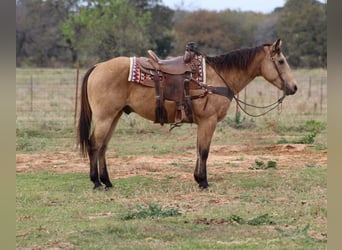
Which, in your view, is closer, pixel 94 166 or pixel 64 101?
pixel 94 166

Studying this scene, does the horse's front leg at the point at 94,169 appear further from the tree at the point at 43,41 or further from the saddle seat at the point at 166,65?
the tree at the point at 43,41

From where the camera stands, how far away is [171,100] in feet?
25.1

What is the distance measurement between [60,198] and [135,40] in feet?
40.8

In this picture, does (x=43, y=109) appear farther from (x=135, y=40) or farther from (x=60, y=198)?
(x=60, y=198)

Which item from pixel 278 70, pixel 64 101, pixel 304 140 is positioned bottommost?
pixel 304 140

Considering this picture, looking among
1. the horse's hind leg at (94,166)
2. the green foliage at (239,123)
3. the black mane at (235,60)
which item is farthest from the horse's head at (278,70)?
the green foliage at (239,123)

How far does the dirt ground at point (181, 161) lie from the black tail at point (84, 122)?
1147 millimetres

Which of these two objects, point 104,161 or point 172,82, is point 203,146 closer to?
point 172,82

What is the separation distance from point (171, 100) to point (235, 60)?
3.47 feet

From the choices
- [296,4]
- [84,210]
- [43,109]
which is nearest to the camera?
[84,210]

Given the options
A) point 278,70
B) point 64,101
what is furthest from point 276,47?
point 64,101

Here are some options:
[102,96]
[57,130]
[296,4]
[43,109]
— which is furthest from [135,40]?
[102,96]

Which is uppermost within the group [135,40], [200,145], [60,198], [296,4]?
[296,4]
